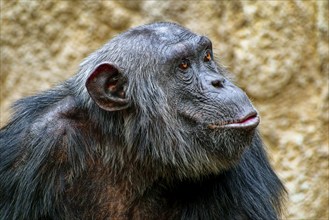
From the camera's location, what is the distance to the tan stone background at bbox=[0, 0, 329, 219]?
6883 mm

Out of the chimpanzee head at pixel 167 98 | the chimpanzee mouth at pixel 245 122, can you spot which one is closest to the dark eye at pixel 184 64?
the chimpanzee head at pixel 167 98

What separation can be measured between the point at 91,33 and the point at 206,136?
2.70 m

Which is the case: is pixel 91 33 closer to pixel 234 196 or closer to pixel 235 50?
pixel 235 50

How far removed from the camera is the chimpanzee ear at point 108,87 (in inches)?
197

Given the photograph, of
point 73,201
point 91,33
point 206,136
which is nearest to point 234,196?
point 206,136

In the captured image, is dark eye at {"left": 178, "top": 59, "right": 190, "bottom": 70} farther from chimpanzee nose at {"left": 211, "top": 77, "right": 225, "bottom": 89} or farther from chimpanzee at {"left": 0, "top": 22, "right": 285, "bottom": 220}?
chimpanzee nose at {"left": 211, "top": 77, "right": 225, "bottom": 89}

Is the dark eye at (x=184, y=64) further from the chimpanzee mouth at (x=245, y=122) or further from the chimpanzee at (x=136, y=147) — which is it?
the chimpanzee mouth at (x=245, y=122)

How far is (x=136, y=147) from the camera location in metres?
5.08

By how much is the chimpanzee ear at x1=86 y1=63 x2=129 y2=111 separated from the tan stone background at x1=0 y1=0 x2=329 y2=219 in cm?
197

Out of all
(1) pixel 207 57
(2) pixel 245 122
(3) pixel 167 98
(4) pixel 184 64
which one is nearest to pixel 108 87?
(3) pixel 167 98

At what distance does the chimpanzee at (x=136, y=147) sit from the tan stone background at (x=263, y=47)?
1.65 meters

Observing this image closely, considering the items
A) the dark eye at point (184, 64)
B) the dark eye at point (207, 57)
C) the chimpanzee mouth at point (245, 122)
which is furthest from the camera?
the dark eye at point (207, 57)

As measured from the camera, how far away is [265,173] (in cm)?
555

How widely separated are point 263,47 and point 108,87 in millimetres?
2238
